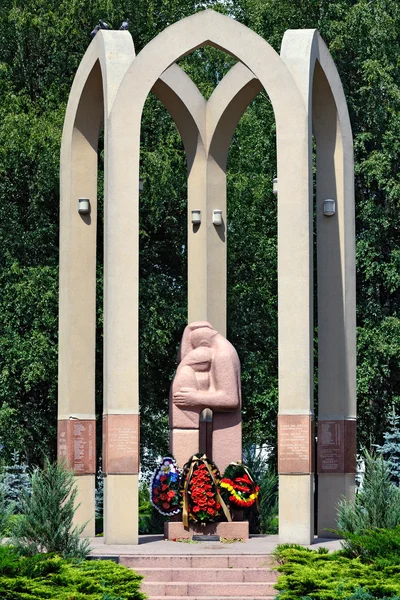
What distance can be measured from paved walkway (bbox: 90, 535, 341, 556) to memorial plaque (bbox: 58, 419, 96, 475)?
135cm

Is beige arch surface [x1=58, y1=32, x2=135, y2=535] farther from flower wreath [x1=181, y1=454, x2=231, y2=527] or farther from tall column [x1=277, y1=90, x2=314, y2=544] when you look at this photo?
tall column [x1=277, y1=90, x2=314, y2=544]

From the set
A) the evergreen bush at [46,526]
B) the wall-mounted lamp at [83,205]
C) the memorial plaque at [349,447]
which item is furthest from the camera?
the wall-mounted lamp at [83,205]

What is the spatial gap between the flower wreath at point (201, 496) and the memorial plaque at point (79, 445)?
2.09m

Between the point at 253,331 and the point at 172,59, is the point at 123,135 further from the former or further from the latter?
the point at 253,331

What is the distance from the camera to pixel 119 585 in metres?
13.7

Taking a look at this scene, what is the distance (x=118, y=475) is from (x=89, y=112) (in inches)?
237

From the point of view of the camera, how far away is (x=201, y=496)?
58.4 ft

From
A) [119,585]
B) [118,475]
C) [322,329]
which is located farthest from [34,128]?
[119,585]

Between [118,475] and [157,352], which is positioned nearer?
[118,475]

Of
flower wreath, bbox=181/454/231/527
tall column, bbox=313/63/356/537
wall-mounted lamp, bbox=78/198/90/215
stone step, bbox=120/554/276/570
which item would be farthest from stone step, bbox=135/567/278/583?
wall-mounted lamp, bbox=78/198/90/215

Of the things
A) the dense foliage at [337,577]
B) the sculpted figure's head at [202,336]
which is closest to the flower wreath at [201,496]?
the sculpted figure's head at [202,336]

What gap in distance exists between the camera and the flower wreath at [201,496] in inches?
699

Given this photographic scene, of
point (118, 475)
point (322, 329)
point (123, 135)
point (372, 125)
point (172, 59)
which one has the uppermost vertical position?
point (372, 125)

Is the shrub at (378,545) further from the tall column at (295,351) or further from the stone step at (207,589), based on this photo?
the tall column at (295,351)
